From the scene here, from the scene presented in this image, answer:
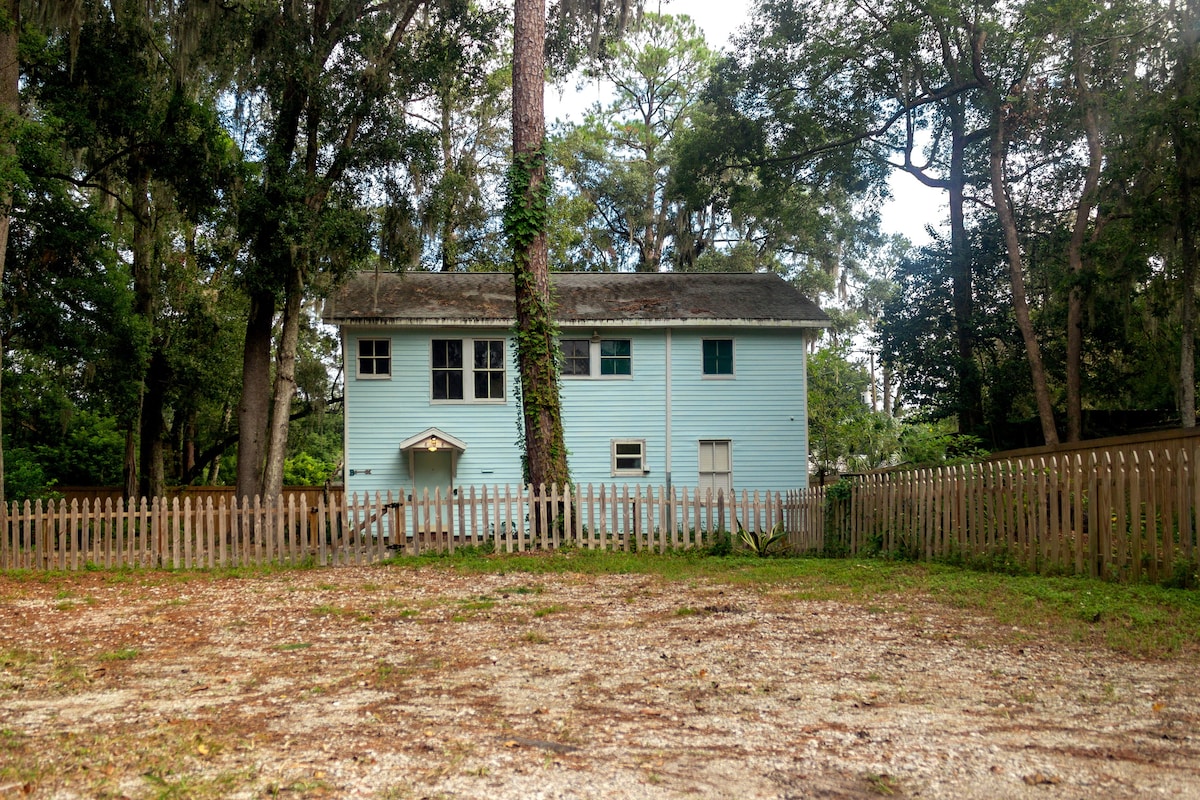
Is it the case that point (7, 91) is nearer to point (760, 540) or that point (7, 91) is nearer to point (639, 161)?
point (760, 540)

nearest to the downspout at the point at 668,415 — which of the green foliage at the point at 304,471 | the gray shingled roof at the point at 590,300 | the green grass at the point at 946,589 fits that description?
the gray shingled roof at the point at 590,300

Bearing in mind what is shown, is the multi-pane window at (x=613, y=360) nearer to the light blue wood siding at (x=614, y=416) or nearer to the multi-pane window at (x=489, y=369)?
the light blue wood siding at (x=614, y=416)

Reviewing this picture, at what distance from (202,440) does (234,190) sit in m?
18.1

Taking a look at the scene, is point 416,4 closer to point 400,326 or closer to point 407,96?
point 407,96

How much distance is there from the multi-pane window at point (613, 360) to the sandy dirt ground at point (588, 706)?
14.0 metres

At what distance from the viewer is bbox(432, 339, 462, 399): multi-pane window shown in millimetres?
22203

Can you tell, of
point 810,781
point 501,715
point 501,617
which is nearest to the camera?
point 810,781

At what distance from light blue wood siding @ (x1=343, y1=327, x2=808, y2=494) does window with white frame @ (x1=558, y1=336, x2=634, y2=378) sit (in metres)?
0.14

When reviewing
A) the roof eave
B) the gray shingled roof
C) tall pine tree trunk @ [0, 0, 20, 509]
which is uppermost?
tall pine tree trunk @ [0, 0, 20, 509]

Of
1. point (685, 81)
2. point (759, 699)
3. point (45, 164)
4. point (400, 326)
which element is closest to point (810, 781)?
point (759, 699)

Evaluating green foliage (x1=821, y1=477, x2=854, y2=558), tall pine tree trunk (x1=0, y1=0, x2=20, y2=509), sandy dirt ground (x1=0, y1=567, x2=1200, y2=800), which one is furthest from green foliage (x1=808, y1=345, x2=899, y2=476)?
sandy dirt ground (x1=0, y1=567, x2=1200, y2=800)

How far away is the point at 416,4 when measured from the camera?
67.9 ft

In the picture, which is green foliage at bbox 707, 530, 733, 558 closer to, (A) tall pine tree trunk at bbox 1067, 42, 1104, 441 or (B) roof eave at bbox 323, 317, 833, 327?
(B) roof eave at bbox 323, 317, 833, 327

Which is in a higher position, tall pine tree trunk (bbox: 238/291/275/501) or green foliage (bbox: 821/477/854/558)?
tall pine tree trunk (bbox: 238/291/275/501)
